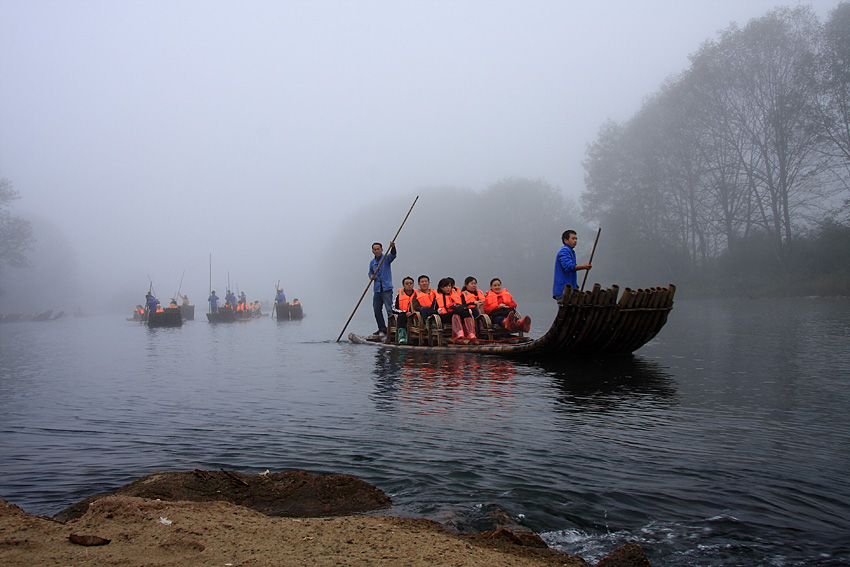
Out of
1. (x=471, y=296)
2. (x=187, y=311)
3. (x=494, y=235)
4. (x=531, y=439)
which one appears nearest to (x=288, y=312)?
(x=187, y=311)

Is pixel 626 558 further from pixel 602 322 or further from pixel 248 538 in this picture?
pixel 602 322

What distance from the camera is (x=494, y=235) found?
209 ft

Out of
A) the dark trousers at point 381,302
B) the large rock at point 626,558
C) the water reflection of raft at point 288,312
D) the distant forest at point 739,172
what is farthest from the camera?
the water reflection of raft at point 288,312

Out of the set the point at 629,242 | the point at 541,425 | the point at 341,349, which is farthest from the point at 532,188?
the point at 541,425

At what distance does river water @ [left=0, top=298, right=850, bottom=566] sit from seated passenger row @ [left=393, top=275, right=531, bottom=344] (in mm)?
1453

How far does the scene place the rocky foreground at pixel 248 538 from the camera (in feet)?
8.13

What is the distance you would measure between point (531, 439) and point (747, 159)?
34197 mm

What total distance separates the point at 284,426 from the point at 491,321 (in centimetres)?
700

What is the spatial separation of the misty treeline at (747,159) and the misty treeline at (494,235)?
11.1 metres

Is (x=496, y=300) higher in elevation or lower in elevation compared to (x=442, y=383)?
higher

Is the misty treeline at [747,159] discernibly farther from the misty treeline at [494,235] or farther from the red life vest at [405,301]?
the red life vest at [405,301]

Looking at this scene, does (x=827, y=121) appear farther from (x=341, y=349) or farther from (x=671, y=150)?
(x=341, y=349)

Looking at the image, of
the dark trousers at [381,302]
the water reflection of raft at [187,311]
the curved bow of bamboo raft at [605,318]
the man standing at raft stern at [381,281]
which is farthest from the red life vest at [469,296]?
the water reflection of raft at [187,311]

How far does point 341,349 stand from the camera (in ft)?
45.5
